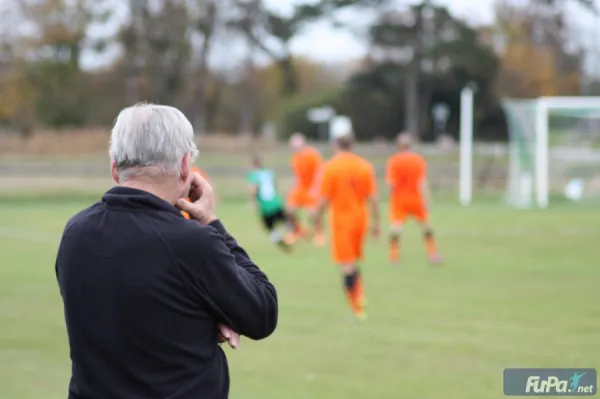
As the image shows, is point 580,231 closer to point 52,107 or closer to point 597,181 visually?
point 597,181

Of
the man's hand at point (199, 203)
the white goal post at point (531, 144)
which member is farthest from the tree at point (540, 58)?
the man's hand at point (199, 203)

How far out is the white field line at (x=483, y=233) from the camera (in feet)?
67.9

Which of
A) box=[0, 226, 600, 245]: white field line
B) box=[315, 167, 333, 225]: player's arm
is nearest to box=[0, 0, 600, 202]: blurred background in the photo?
box=[0, 226, 600, 245]: white field line

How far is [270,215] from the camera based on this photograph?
18.2 m

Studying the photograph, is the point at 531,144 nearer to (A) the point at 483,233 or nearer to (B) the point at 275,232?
(A) the point at 483,233

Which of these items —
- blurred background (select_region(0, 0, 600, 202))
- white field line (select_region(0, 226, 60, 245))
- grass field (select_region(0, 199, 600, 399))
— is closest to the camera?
grass field (select_region(0, 199, 600, 399))

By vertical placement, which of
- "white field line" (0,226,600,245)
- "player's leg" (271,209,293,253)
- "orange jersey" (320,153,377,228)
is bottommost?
"white field line" (0,226,600,245)

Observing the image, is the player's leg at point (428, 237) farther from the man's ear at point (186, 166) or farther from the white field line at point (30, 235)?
the man's ear at point (186, 166)

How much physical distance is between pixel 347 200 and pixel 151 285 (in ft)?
26.3

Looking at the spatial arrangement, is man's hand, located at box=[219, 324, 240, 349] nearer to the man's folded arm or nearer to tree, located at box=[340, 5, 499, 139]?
the man's folded arm

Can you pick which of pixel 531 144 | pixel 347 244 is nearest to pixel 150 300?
pixel 347 244

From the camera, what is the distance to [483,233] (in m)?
21.9

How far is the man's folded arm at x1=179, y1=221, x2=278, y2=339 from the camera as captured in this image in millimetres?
2781

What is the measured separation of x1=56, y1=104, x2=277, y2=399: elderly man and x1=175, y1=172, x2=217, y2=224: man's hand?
0.05m
